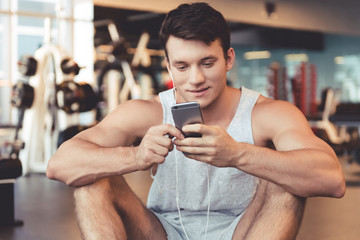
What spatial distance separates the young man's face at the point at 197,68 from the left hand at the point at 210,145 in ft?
0.88

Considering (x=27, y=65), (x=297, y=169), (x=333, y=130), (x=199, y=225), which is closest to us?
(x=297, y=169)

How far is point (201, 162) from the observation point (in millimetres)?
1549

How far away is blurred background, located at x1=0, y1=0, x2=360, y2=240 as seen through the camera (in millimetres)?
3199

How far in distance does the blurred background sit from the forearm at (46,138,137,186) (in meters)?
1.17

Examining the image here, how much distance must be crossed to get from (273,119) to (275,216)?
32cm

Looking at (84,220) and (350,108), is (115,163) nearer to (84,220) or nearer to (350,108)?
(84,220)

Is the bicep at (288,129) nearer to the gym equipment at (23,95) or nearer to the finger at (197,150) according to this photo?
the finger at (197,150)

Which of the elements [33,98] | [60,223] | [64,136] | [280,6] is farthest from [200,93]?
[280,6]

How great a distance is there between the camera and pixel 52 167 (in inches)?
60.4

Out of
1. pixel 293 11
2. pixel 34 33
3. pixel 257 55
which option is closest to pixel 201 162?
pixel 34 33

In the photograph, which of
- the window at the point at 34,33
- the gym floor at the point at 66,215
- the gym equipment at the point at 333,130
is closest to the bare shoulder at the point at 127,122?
the gym floor at the point at 66,215

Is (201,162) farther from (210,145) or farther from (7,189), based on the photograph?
(7,189)

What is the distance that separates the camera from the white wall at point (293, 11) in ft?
25.5

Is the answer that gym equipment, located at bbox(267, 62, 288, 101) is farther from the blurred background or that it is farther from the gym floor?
Answer: the gym floor
